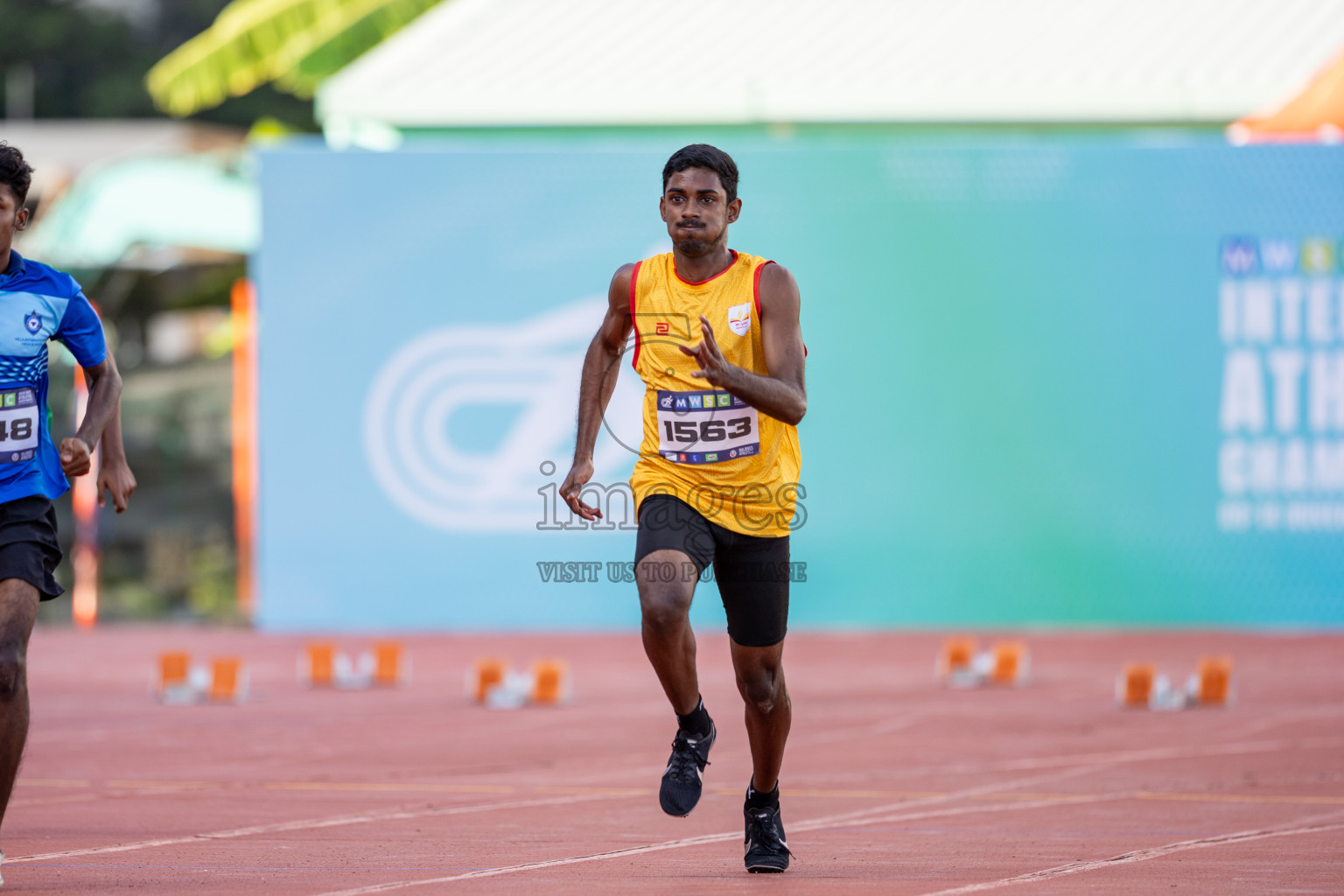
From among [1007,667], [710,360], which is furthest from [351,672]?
[710,360]

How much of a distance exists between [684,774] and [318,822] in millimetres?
1753

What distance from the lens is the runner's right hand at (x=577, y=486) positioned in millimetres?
5230

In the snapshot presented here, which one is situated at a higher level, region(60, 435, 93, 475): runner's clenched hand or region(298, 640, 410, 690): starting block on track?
region(60, 435, 93, 475): runner's clenched hand

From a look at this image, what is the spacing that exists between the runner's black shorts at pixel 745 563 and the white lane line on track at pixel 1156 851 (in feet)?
3.05

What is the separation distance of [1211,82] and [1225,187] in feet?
8.48

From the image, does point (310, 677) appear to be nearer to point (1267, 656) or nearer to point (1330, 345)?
point (1267, 656)

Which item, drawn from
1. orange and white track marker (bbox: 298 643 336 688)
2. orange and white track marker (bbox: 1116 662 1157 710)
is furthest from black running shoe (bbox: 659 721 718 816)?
orange and white track marker (bbox: 298 643 336 688)

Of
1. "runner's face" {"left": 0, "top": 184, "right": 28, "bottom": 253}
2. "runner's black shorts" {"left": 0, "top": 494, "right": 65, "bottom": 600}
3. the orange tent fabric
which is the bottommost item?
"runner's black shorts" {"left": 0, "top": 494, "right": 65, "bottom": 600}

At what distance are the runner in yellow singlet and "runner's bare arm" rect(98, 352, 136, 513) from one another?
1.38 m

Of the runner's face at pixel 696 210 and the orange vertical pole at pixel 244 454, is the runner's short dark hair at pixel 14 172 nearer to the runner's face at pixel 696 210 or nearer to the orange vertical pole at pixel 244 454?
the runner's face at pixel 696 210

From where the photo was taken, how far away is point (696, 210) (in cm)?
519

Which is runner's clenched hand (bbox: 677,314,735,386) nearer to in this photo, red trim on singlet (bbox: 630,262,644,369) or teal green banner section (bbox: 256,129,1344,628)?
red trim on singlet (bbox: 630,262,644,369)

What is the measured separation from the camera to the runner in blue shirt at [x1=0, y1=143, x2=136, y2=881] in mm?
4891

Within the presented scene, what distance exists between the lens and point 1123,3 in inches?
674
